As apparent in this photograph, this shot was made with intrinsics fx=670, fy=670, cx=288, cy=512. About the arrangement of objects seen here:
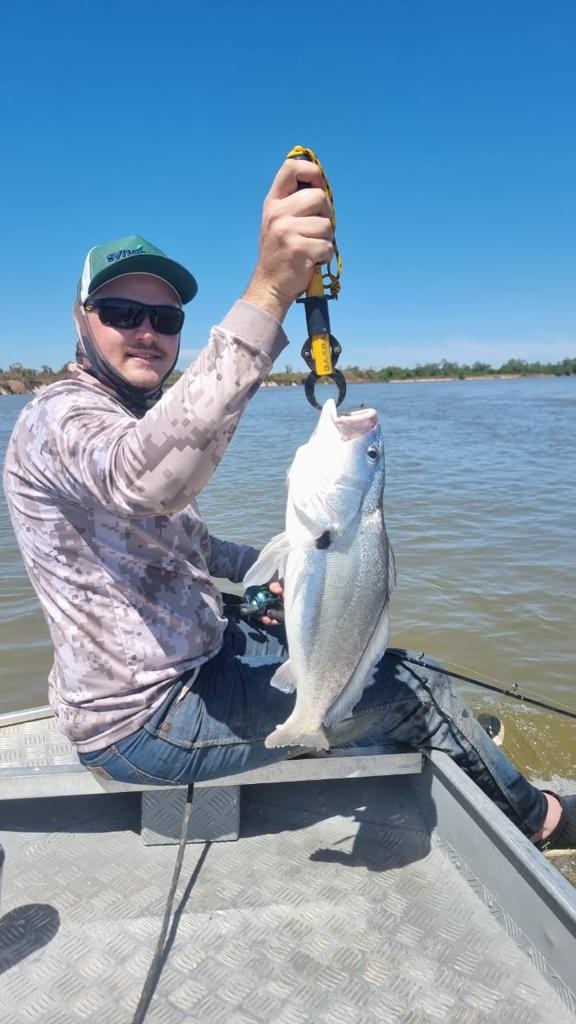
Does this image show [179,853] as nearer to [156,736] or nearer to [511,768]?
[156,736]

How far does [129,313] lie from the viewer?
2834 mm

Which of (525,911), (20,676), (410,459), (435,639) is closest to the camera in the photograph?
(525,911)

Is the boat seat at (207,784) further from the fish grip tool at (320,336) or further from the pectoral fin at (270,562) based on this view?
the fish grip tool at (320,336)

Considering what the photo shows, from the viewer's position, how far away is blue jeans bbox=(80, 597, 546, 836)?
2.88 m

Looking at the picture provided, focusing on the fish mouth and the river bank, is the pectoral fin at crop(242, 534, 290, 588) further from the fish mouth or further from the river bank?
the river bank

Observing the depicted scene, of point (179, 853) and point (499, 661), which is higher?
point (179, 853)

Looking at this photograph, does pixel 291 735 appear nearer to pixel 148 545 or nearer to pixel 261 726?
pixel 261 726

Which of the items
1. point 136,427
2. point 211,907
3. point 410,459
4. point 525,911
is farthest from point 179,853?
point 410,459

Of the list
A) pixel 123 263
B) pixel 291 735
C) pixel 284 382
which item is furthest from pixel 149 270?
pixel 284 382

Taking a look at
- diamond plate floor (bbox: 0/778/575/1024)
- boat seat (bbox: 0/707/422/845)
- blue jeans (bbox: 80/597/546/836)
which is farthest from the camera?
boat seat (bbox: 0/707/422/845)

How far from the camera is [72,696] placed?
2.82 metres

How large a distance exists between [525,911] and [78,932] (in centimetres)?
190

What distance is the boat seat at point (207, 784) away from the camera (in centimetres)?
327

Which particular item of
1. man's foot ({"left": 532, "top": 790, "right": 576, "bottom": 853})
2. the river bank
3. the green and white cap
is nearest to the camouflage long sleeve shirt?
the green and white cap
